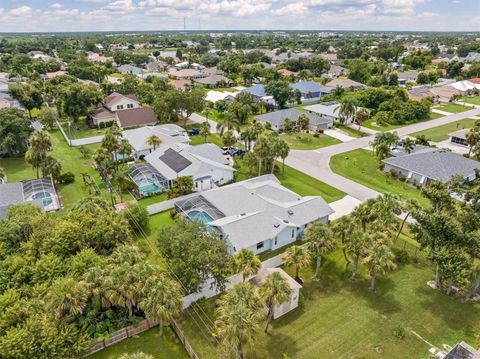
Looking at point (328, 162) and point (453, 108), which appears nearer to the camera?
point (328, 162)

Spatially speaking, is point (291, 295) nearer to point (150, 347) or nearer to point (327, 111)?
point (150, 347)

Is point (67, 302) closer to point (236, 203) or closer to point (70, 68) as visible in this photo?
point (236, 203)

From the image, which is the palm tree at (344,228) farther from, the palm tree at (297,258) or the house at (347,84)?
the house at (347,84)

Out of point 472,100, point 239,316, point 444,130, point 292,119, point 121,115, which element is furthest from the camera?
point 472,100

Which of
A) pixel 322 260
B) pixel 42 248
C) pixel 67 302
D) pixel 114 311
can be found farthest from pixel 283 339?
pixel 42 248

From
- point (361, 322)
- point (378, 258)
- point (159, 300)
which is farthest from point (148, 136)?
point (361, 322)

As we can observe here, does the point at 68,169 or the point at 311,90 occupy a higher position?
the point at 311,90

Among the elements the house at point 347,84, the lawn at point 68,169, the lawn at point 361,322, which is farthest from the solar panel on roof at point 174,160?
the house at point 347,84
